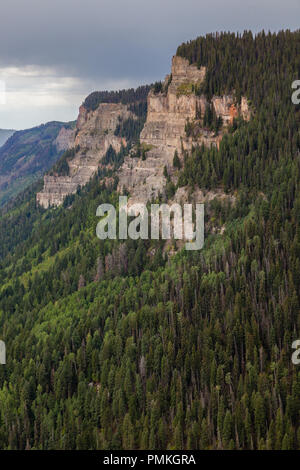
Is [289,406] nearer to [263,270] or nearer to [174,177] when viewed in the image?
[263,270]

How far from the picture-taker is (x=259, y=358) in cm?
11750

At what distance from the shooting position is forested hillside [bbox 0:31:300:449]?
109 metres

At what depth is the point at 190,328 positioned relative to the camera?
12875cm

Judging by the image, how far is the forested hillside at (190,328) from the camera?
359ft

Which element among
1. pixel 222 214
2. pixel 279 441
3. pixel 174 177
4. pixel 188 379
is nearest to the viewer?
pixel 279 441

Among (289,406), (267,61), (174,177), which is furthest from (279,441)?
(267,61)

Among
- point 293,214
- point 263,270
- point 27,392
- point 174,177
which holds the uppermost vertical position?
point 174,177

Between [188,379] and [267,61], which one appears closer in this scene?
[188,379]

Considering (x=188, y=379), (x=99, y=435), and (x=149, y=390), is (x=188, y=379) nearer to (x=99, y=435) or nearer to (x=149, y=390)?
(x=149, y=390)

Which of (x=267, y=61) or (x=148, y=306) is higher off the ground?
(x=267, y=61)

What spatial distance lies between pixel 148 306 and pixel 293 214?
43.4 m

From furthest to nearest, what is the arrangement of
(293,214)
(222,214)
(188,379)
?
(222,214) < (293,214) < (188,379)

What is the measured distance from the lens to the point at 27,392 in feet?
416

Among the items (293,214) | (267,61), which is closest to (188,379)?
(293,214)
